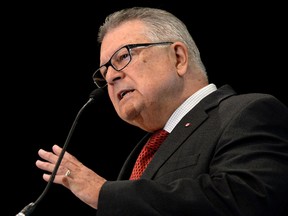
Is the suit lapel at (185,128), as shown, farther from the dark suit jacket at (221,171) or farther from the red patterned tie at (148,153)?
the red patterned tie at (148,153)

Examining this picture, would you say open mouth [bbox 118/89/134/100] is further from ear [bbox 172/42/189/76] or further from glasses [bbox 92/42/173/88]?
ear [bbox 172/42/189/76]

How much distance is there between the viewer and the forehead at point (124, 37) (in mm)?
2486

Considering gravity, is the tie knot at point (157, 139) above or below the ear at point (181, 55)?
below

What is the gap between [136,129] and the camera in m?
3.44

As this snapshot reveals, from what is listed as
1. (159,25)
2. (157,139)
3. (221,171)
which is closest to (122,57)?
(159,25)

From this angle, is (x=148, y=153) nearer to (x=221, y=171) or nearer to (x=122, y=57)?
(x=122, y=57)

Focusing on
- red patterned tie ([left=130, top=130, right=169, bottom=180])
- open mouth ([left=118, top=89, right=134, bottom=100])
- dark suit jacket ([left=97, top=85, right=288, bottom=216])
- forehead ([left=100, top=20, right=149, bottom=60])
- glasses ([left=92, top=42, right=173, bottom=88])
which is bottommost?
red patterned tie ([left=130, top=130, right=169, bottom=180])

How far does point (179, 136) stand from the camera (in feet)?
7.02

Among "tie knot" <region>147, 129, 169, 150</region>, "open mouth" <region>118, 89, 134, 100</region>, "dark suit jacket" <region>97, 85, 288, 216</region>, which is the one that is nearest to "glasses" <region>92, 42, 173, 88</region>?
"open mouth" <region>118, 89, 134, 100</region>

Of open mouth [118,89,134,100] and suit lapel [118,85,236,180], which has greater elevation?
open mouth [118,89,134,100]

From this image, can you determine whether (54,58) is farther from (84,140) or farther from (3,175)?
(3,175)

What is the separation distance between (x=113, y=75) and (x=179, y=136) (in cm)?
50

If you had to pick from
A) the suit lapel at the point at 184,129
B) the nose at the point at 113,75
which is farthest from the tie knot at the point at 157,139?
the nose at the point at 113,75

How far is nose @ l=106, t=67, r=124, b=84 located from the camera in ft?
7.95
